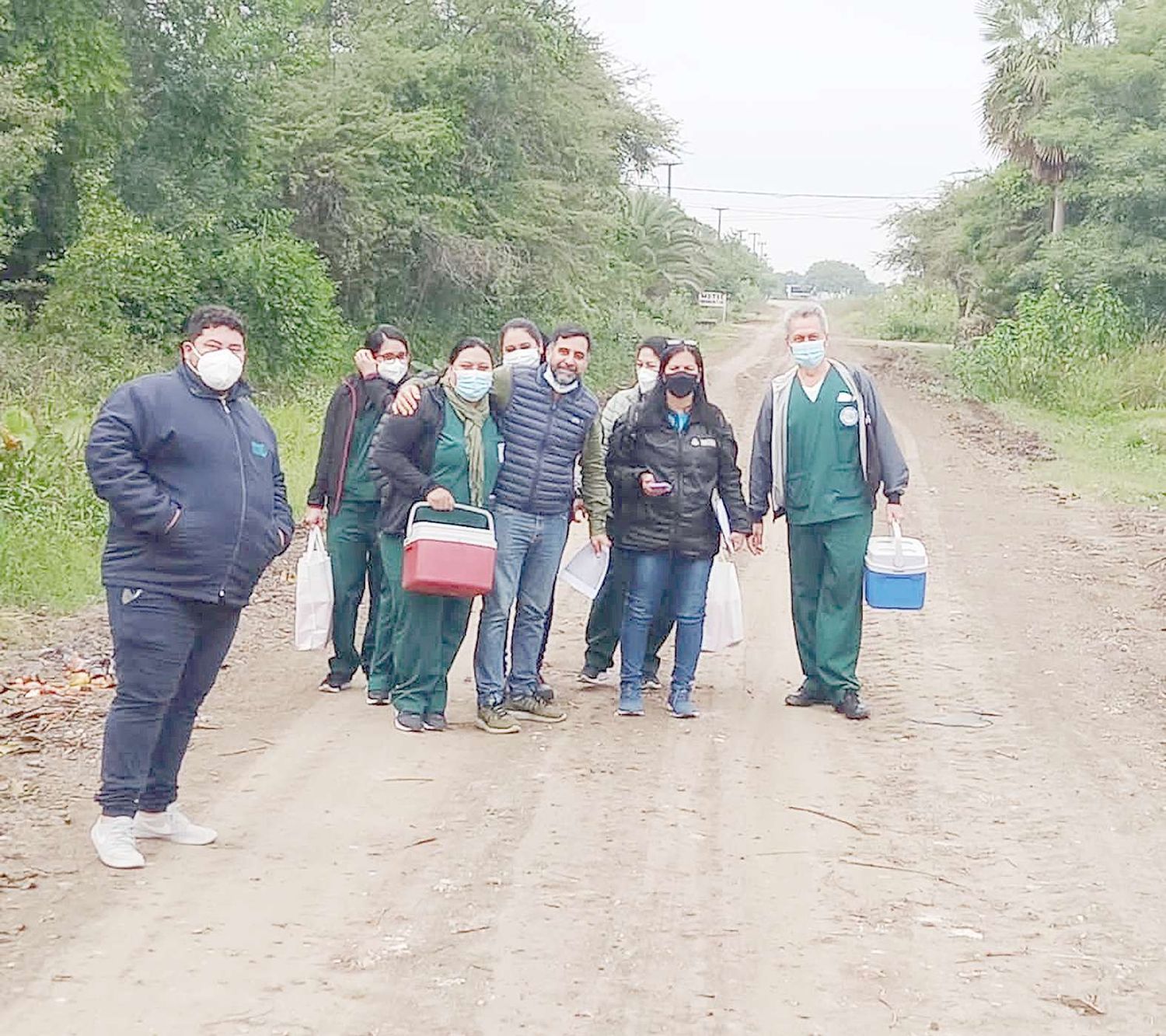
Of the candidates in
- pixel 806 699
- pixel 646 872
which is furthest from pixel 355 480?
pixel 646 872

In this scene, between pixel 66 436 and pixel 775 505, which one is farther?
pixel 66 436

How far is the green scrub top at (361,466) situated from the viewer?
8.70m

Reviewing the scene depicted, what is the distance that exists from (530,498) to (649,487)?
0.62 meters

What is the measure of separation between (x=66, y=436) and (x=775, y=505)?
7.67 meters

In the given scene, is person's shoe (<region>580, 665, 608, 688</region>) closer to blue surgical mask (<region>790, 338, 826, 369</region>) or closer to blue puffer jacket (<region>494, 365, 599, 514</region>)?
blue puffer jacket (<region>494, 365, 599, 514</region>)

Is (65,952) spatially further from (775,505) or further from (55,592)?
(55,592)

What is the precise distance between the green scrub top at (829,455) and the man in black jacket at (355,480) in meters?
2.09

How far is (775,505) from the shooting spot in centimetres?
888

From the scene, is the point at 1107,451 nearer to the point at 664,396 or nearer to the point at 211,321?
the point at 664,396

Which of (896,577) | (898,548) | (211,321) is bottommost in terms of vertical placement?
(896,577)

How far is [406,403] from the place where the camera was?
7777 mm

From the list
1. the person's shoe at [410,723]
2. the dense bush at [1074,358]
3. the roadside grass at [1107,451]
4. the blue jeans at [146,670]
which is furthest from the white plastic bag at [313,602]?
the dense bush at [1074,358]

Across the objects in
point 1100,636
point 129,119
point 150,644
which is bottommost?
point 1100,636

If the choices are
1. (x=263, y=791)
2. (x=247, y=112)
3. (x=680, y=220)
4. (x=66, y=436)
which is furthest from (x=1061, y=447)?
(x=680, y=220)
